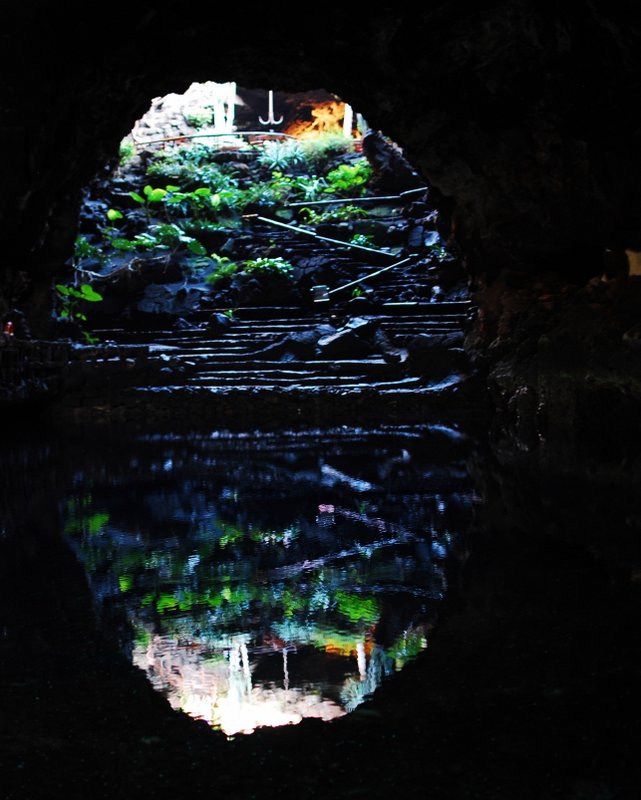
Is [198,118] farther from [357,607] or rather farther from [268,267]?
[357,607]

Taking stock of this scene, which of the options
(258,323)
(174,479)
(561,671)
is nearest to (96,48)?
(174,479)

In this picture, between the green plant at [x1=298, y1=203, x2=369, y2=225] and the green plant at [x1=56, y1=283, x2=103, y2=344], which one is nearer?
the green plant at [x1=56, y1=283, x2=103, y2=344]

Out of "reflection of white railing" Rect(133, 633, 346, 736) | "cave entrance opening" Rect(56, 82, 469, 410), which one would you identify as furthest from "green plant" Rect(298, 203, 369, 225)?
"reflection of white railing" Rect(133, 633, 346, 736)

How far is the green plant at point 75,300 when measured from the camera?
1527 cm

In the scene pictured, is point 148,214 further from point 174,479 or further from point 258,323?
point 174,479

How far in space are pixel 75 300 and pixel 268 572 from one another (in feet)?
47.5

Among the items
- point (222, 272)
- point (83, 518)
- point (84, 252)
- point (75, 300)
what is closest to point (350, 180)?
point (222, 272)

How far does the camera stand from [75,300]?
53.2 feet

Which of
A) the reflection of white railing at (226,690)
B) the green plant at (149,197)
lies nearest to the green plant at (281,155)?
the green plant at (149,197)

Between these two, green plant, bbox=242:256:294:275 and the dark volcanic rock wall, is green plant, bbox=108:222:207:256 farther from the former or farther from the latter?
the dark volcanic rock wall

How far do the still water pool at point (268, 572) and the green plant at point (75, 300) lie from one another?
9.45m

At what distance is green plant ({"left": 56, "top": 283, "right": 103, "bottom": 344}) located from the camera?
50.1ft

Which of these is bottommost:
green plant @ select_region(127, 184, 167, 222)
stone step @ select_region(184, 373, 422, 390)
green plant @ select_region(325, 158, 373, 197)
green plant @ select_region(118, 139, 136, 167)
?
stone step @ select_region(184, 373, 422, 390)

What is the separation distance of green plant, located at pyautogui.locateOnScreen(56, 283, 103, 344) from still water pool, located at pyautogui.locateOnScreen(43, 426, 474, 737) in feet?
31.0
